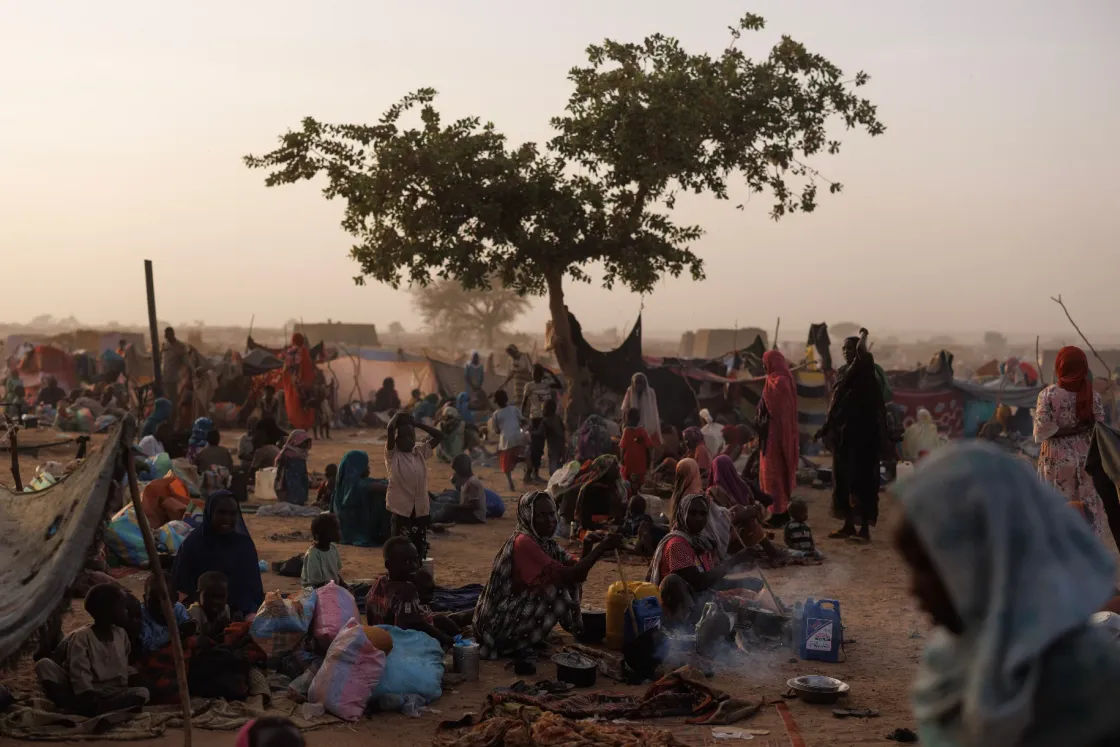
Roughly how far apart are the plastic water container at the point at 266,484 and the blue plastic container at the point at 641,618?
22.8 ft

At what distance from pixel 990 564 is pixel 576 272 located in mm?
15386

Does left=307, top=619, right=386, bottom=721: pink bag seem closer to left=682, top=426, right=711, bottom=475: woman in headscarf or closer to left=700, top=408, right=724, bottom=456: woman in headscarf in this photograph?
left=682, top=426, right=711, bottom=475: woman in headscarf

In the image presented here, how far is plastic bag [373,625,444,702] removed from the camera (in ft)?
19.6

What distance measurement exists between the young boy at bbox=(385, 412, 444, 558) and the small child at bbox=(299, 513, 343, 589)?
1.08 m

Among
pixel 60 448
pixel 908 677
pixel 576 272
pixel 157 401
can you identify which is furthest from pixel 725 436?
pixel 60 448

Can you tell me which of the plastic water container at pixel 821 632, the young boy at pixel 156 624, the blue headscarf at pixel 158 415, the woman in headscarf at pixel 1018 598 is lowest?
the plastic water container at pixel 821 632

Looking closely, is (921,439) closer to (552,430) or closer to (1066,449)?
(552,430)

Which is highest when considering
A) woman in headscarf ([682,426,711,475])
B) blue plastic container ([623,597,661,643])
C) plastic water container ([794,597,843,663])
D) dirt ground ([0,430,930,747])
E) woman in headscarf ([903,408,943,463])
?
woman in headscarf ([682,426,711,475])

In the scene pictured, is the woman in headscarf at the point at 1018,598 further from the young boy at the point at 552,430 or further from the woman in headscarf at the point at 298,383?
the woman in headscarf at the point at 298,383

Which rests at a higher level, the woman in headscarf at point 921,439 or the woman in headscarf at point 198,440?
the woman in headscarf at point 198,440

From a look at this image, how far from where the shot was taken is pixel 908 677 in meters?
6.52

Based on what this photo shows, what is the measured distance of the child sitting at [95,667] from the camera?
17.9ft


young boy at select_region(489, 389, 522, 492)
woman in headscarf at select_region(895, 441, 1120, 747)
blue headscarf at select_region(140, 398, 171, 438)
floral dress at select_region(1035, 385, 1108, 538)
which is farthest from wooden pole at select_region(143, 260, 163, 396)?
woman in headscarf at select_region(895, 441, 1120, 747)

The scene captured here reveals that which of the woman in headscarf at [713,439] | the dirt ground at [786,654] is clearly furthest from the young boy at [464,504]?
the woman in headscarf at [713,439]
